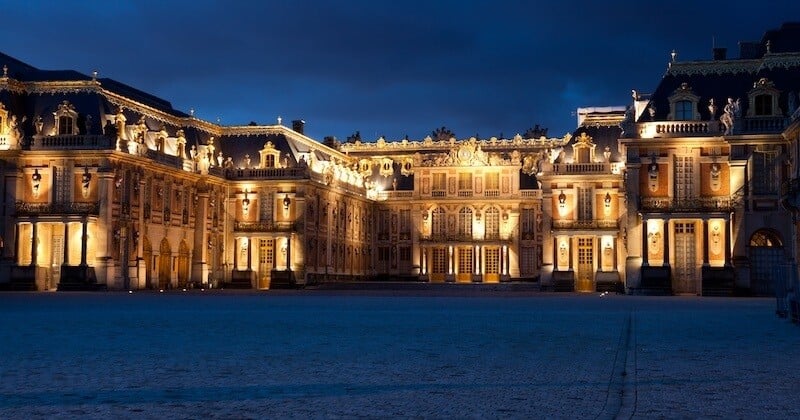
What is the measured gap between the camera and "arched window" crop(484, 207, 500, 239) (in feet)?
258

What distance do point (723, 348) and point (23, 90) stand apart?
49120 mm

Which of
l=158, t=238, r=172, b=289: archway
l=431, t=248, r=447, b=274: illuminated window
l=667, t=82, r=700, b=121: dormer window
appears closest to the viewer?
l=667, t=82, r=700, b=121: dormer window

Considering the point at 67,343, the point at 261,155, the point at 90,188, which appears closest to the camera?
the point at 67,343

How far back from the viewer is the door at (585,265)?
61.2 metres

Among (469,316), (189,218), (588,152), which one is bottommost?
(469,316)

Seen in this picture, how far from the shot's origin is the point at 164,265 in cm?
6138

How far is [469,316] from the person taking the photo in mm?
24875

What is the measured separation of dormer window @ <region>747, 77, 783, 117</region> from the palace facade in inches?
3.6

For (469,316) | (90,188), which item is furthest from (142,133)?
(469,316)

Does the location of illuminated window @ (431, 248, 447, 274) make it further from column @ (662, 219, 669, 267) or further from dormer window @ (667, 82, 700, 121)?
dormer window @ (667, 82, 700, 121)

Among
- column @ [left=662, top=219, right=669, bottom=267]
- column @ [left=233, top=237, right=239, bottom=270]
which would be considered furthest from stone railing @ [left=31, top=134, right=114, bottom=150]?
column @ [left=662, top=219, right=669, bottom=267]

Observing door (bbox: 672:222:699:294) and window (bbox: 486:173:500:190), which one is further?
window (bbox: 486:173:500:190)

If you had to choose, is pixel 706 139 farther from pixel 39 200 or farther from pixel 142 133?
pixel 39 200

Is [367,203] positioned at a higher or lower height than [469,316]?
higher
